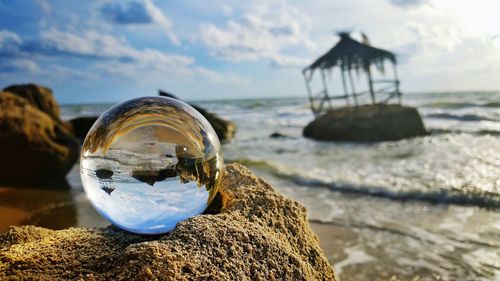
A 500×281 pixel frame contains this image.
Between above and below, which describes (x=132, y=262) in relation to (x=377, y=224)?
above

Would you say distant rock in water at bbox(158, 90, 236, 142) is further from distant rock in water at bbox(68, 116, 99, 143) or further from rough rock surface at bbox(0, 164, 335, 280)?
rough rock surface at bbox(0, 164, 335, 280)

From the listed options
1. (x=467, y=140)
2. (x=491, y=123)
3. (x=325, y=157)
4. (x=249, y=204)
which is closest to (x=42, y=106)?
(x=325, y=157)

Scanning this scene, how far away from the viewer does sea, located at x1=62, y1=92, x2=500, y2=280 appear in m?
4.50

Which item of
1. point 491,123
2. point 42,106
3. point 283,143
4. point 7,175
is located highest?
point 42,106

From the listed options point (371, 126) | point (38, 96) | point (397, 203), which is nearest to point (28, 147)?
point (38, 96)

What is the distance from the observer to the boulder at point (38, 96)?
1167 cm

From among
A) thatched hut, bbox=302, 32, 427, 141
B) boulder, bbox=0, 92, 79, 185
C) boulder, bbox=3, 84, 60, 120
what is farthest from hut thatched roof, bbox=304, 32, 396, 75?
boulder, bbox=0, 92, 79, 185

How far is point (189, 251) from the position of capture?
71.6 inches

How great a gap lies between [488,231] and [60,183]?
7630 millimetres

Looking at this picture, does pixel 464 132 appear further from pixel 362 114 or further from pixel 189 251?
pixel 189 251

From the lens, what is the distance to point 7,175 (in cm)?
832

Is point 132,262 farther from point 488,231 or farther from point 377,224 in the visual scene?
point 488,231

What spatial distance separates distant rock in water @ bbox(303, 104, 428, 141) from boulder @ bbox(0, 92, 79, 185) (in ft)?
37.3

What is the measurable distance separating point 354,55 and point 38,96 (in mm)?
13949
